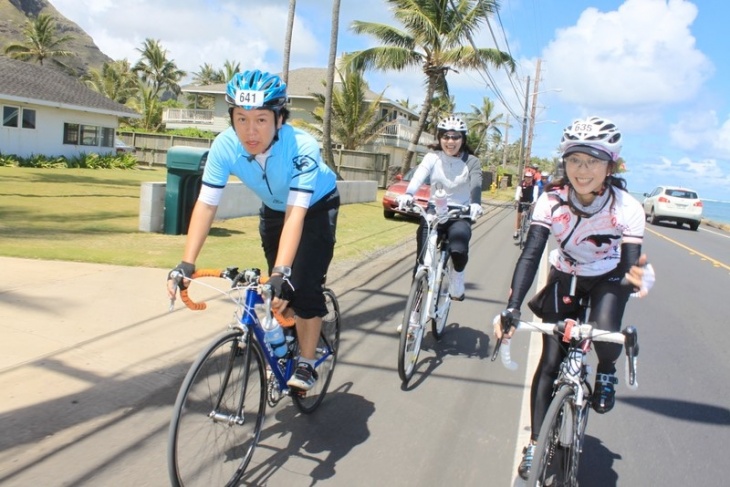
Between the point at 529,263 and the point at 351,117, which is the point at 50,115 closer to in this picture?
the point at 351,117

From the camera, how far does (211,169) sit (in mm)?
3242

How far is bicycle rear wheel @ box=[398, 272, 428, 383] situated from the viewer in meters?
4.56

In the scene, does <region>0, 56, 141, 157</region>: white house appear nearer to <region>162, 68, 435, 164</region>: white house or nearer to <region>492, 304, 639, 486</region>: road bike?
<region>162, 68, 435, 164</region>: white house

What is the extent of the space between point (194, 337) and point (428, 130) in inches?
2049

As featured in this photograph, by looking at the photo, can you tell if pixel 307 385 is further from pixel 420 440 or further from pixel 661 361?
pixel 661 361

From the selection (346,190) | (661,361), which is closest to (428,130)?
(346,190)

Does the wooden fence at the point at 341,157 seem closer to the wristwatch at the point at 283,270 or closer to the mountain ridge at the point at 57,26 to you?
the wristwatch at the point at 283,270

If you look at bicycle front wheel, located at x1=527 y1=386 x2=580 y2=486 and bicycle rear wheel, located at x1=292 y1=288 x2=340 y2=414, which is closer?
bicycle front wheel, located at x1=527 y1=386 x2=580 y2=486

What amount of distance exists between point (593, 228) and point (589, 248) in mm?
118

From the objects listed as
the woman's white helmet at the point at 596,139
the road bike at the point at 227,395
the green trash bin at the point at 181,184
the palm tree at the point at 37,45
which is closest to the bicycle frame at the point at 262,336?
the road bike at the point at 227,395

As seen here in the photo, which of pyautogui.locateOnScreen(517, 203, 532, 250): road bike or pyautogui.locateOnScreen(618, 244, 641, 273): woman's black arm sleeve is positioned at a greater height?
pyautogui.locateOnScreen(618, 244, 641, 273): woman's black arm sleeve

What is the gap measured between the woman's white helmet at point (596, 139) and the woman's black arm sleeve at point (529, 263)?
17.0 inches

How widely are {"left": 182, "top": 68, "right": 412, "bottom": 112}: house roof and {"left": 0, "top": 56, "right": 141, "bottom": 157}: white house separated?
1351cm

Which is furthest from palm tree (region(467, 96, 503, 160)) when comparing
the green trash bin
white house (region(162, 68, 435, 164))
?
the green trash bin
